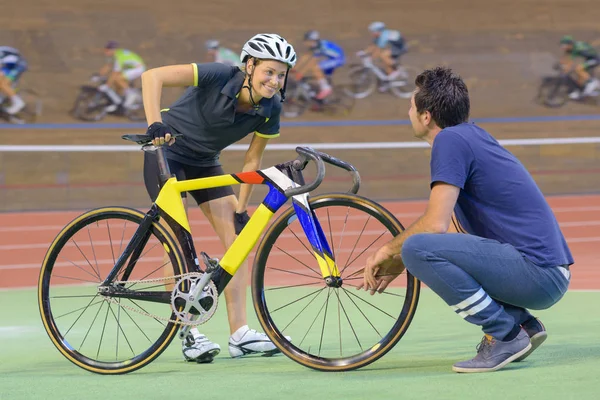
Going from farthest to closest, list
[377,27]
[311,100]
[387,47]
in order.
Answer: [377,27]
[387,47]
[311,100]

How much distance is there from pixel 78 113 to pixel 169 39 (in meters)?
2.82

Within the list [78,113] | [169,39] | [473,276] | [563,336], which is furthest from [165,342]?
[169,39]

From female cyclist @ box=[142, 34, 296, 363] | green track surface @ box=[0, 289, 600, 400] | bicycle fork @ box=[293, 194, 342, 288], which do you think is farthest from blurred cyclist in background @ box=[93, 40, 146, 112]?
bicycle fork @ box=[293, 194, 342, 288]

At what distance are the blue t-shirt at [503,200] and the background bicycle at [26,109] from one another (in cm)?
1778

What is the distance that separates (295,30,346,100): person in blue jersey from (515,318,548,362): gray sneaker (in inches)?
734

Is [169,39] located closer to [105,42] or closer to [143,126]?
[105,42]

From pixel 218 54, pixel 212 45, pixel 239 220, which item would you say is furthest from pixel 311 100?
pixel 239 220

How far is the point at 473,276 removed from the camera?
4691 mm

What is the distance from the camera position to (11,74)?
21797 mm

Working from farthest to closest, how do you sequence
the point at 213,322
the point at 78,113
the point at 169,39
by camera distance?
the point at 169,39 → the point at 78,113 → the point at 213,322

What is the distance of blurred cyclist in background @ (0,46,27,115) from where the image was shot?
2152cm

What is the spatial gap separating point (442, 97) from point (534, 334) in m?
1.13

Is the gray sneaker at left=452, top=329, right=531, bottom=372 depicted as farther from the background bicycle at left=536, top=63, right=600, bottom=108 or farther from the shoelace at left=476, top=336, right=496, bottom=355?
the background bicycle at left=536, top=63, right=600, bottom=108

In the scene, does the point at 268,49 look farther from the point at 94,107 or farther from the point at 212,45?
the point at 212,45
